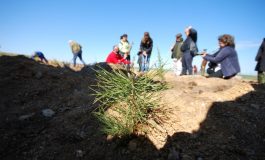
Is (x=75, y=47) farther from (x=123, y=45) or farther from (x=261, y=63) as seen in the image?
(x=261, y=63)

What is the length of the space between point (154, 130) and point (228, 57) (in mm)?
3725

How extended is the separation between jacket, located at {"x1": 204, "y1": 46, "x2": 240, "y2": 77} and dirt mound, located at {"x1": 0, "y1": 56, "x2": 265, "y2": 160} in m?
1.21

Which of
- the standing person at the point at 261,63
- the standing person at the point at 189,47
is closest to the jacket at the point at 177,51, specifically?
the standing person at the point at 189,47

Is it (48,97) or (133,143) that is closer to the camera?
(133,143)

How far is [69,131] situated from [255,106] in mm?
2968

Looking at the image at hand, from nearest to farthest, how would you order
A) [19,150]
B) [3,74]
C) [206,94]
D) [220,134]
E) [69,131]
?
[220,134]
[19,150]
[69,131]
[206,94]
[3,74]

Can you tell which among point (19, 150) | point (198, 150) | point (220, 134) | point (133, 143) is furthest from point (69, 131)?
point (220, 134)

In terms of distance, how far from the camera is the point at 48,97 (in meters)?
5.73

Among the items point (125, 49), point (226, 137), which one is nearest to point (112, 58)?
point (125, 49)

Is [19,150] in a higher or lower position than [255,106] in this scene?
lower

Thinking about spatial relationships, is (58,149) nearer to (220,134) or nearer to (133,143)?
(133,143)

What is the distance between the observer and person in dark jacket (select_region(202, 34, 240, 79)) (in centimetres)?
641

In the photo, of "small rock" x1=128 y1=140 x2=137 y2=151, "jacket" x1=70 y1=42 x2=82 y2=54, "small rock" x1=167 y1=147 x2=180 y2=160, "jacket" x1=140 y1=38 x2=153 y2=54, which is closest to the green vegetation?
"small rock" x1=128 y1=140 x2=137 y2=151

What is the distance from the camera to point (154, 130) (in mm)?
3545
